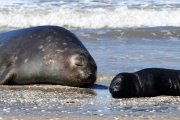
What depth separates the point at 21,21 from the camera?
18.5 meters

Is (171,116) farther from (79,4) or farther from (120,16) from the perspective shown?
(79,4)

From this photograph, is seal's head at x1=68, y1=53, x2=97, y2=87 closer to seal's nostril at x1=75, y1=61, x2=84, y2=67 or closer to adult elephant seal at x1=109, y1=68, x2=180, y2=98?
seal's nostril at x1=75, y1=61, x2=84, y2=67

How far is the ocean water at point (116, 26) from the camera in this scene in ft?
33.0

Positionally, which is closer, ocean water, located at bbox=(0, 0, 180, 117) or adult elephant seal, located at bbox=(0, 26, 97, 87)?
adult elephant seal, located at bbox=(0, 26, 97, 87)

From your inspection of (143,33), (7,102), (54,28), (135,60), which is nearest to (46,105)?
(7,102)

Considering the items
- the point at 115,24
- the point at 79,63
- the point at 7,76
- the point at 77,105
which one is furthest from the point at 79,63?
the point at 115,24

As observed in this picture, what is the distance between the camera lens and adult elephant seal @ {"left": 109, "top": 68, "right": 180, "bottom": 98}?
24.6ft

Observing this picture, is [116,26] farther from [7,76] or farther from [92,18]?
[7,76]

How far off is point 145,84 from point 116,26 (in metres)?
9.63

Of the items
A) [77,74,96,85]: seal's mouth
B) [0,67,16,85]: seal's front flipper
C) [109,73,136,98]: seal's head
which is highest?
[109,73,136,98]: seal's head

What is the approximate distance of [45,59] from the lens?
8.91 m

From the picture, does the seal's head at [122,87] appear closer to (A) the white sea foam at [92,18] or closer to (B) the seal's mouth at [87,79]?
(B) the seal's mouth at [87,79]

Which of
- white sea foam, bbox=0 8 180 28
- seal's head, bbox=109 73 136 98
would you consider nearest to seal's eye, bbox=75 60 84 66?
seal's head, bbox=109 73 136 98

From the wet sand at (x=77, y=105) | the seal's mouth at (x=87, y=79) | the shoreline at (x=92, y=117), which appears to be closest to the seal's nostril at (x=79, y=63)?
the seal's mouth at (x=87, y=79)
